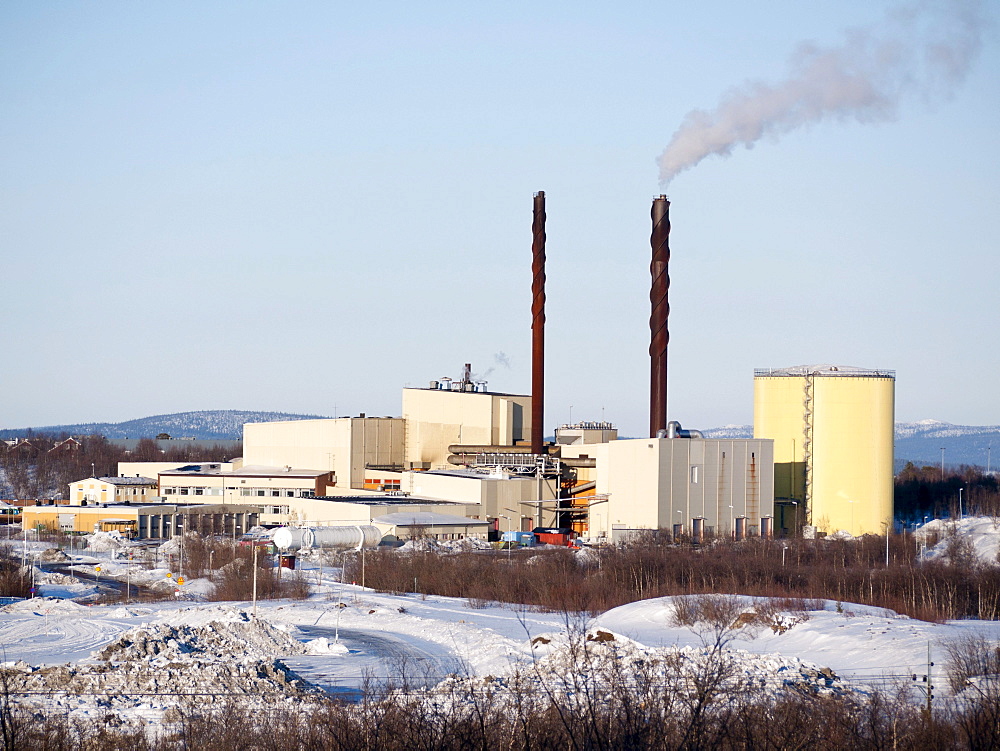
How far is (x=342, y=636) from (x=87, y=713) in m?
9.06

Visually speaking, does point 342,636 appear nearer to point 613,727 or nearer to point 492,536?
point 613,727

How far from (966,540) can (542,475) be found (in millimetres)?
17288

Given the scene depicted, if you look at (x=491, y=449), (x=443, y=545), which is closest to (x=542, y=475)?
(x=491, y=449)

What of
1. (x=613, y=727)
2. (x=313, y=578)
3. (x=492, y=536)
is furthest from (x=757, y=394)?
(x=613, y=727)

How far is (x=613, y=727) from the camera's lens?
503 inches

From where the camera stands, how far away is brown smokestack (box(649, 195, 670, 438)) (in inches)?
1977

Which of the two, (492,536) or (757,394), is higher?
(757,394)

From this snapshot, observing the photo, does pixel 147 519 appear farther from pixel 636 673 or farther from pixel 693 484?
pixel 636 673

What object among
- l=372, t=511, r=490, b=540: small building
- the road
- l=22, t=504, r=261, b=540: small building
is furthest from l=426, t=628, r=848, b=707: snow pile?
l=22, t=504, r=261, b=540: small building

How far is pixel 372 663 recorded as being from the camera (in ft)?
74.2

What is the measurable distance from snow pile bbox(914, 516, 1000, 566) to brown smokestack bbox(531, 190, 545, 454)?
1681 centimetres

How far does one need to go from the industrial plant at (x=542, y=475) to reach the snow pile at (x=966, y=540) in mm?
2912

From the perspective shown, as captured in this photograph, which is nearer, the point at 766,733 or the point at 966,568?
the point at 766,733

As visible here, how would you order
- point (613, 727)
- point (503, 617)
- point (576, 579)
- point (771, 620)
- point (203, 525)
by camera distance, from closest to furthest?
1. point (613, 727)
2. point (771, 620)
3. point (503, 617)
4. point (576, 579)
5. point (203, 525)
